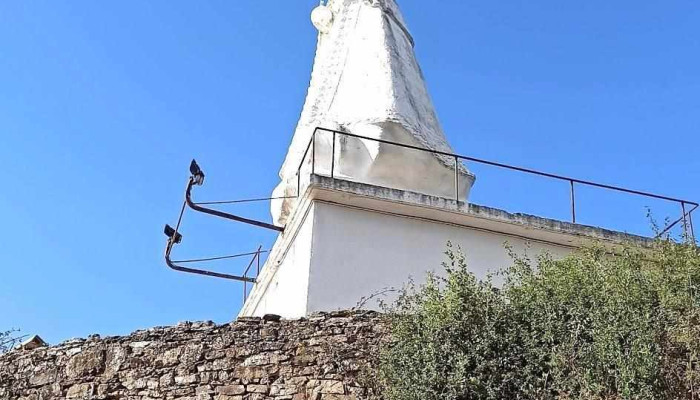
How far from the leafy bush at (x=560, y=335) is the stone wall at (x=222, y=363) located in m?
0.46

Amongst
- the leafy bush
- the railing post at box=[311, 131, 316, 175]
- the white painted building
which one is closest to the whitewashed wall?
the white painted building

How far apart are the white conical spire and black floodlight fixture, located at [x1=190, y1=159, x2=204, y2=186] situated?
1.38 meters

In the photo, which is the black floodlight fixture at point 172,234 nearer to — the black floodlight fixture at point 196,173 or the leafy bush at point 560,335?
the black floodlight fixture at point 196,173

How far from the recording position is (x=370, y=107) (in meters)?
12.3

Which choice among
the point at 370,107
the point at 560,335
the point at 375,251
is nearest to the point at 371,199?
the point at 375,251

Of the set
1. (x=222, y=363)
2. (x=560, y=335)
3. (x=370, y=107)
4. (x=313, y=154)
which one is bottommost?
(x=222, y=363)

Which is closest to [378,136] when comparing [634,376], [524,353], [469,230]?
[469,230]

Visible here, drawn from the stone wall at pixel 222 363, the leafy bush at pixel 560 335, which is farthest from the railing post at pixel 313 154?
the leafy bush at pixel 560 335

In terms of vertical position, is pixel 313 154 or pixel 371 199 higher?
pixel 313 154

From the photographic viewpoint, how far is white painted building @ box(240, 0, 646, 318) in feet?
33.8

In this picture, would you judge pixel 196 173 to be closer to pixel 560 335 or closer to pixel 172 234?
pixel 172 234

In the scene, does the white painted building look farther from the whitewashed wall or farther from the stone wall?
the stone wall

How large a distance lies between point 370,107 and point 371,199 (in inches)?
88.7

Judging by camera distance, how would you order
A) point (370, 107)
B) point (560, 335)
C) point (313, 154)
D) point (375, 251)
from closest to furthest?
point (560, 335)
point (375, 251)
point (313, 154)
point (370, 107)
